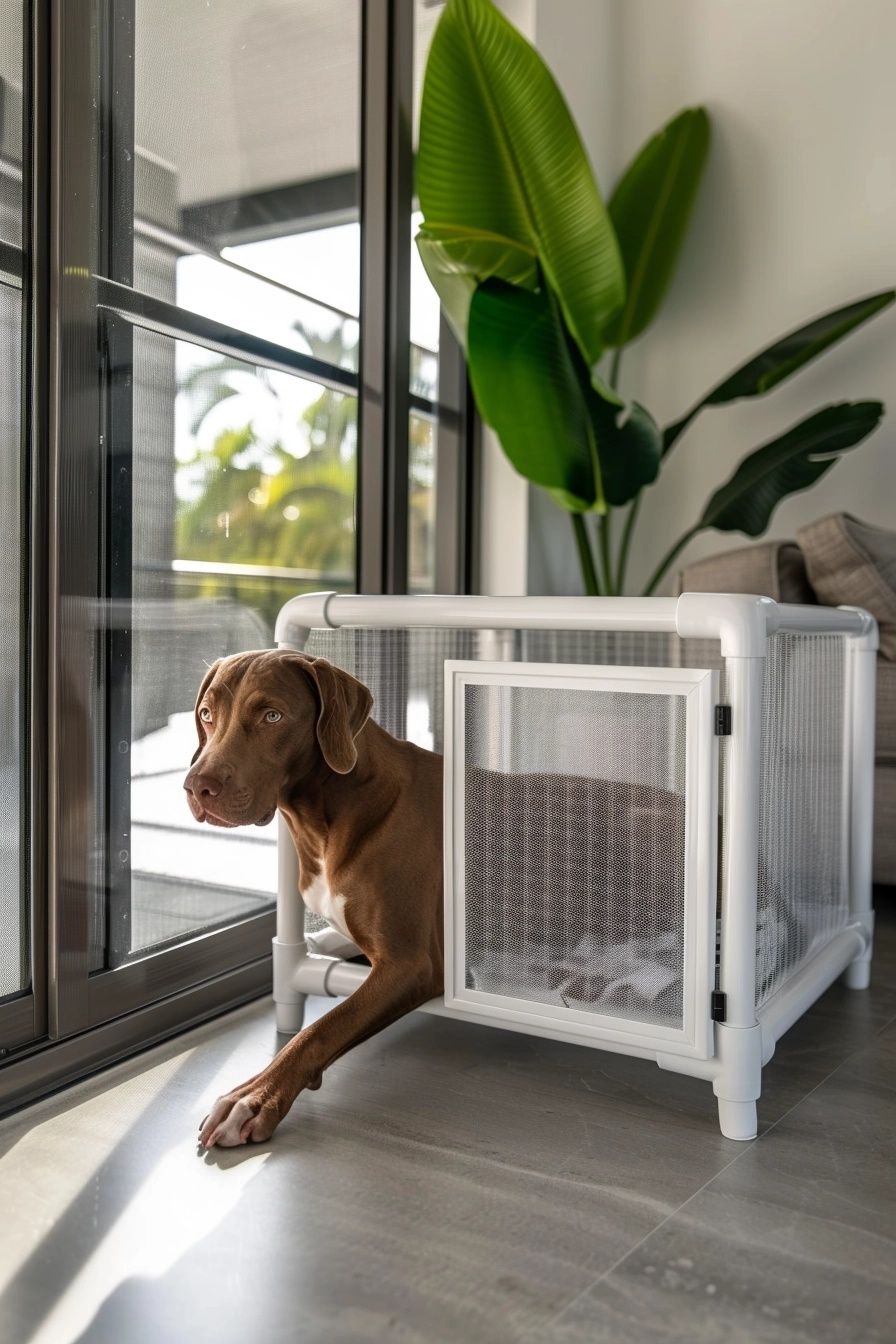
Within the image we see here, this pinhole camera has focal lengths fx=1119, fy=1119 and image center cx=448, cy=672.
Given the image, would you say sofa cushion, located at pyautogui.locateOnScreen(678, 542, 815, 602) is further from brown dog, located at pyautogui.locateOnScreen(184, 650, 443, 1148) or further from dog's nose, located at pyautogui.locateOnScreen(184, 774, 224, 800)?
dog's nose, located at pyautogui.locateOnScreen(184, 774, 224, 800)

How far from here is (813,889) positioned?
1.60m

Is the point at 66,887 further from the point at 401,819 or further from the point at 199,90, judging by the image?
the point at 199,90

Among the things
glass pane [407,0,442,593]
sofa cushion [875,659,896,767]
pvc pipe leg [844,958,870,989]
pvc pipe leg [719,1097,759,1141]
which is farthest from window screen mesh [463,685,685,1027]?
sofa cushion [875,659,896,767]

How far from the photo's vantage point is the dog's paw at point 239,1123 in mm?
1252

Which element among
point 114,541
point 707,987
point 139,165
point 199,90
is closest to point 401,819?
point 707,987

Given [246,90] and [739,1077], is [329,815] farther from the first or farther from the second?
[246,90]

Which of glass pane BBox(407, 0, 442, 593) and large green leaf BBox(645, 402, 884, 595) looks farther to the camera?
large green leaf BBox(645, 402, 884, 595)

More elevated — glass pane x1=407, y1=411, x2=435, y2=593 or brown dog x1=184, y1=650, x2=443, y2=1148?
glass pane x1=407, y1=411, x2=435, y2=593

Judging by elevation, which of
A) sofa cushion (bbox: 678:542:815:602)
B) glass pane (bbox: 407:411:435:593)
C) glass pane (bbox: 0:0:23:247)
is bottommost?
sofa cushion (bbox: 678:542:815:602)

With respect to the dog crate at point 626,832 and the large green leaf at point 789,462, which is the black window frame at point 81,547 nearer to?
the dog crate at point 626,832

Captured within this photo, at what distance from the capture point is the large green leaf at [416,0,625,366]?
223 centimetres

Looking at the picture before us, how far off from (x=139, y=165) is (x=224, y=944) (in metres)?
1.17

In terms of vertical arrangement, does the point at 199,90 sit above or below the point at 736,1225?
above

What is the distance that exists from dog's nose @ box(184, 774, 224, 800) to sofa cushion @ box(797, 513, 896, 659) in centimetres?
151
